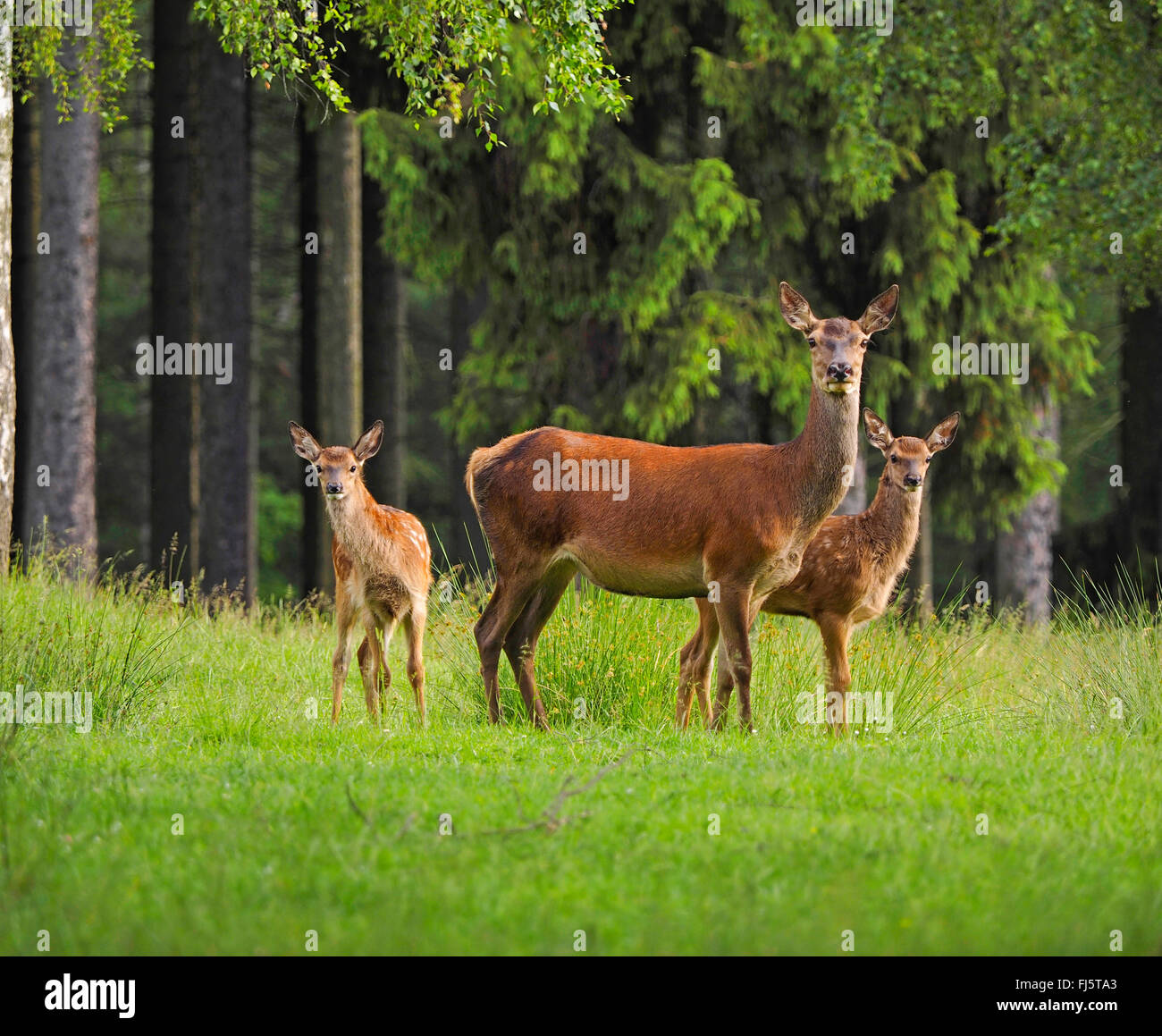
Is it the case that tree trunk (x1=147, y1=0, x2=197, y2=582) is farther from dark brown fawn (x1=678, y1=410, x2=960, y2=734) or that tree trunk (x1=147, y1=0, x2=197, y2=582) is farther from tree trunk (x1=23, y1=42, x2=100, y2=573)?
dark brown fawn (x1=678, y1=410, x2=960, y2=734)

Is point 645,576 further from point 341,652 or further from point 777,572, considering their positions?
point 341,652

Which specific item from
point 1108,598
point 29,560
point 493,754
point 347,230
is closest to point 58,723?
point 493,754

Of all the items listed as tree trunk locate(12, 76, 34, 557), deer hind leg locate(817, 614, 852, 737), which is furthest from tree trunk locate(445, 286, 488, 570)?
deer hind leg locate(817, 614, 852, 737)

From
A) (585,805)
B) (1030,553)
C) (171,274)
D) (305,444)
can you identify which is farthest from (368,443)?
(1030,553)

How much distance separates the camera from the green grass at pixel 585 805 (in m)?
5.09

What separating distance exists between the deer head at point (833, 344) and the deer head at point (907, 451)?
1063mm

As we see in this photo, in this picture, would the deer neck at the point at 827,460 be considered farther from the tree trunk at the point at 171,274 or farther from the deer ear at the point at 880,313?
the tree trunk at the point at 171,274

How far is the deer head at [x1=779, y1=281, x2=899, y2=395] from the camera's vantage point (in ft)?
28.7

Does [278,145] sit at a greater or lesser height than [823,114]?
greater

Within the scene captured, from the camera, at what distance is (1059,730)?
9164 mm

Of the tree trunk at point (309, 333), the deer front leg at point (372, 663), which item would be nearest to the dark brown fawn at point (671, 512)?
the deer front leg at point (372, 663)
